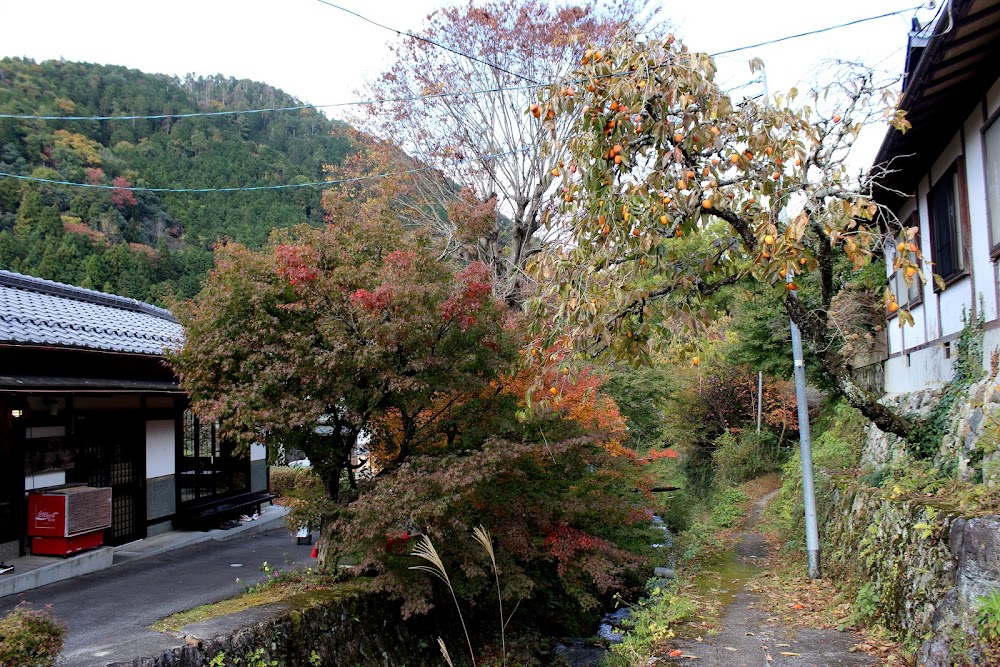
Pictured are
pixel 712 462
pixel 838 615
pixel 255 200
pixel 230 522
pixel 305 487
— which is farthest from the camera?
pixel 255 200

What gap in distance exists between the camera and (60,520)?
10.0 meters

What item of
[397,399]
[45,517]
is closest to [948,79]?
[397,399]

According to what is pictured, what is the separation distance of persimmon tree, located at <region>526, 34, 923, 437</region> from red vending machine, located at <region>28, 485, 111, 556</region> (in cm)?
827

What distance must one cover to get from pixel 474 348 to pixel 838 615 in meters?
5.27

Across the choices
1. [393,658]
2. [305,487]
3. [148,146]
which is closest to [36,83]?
[148,146]

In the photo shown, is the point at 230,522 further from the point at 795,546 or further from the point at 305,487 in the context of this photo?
the point at 795,546

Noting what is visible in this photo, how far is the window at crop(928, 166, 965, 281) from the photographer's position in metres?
8.26

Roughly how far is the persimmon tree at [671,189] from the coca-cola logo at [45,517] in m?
8.50

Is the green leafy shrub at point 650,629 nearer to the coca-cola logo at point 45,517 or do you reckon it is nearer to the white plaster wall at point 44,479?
the coca-cola logo at point 45,517

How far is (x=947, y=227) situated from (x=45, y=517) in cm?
1350

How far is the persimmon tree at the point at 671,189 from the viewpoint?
563 cm

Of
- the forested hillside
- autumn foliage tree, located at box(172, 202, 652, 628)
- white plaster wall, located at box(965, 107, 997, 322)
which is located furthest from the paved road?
the forested hillside

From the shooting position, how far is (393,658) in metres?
9.14

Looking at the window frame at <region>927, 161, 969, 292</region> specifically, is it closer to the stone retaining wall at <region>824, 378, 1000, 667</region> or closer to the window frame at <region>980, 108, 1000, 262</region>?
the window frame at <region>980, 108, 1000, 262</region>
